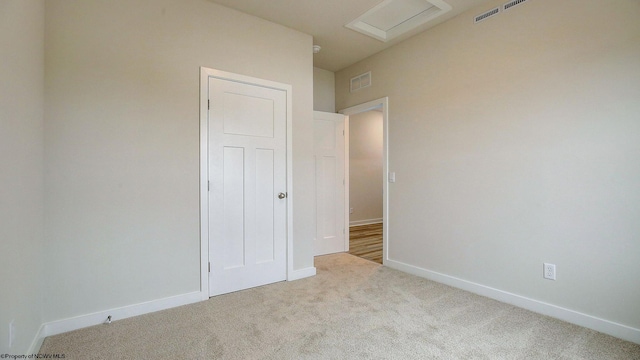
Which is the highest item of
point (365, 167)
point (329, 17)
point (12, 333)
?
point (329, 17)

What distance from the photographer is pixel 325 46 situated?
363 centimetres

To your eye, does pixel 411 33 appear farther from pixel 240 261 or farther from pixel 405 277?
pixel 240 261

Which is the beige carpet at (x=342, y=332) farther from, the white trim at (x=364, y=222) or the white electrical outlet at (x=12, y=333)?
the white trim at (x=364, y=222)

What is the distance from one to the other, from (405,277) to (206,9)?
332 cm

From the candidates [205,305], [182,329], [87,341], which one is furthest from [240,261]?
[87,341]

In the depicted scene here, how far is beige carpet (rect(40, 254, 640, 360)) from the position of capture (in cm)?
183

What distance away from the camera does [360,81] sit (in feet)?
13.4

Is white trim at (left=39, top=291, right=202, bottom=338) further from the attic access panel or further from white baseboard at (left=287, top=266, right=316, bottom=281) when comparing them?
the attic access panel

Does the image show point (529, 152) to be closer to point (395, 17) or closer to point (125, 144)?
point (395, 17)

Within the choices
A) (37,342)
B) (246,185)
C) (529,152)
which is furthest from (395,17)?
(37,342)

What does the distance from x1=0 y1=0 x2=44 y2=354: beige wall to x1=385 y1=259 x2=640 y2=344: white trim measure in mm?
3224

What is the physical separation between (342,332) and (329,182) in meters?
2.41

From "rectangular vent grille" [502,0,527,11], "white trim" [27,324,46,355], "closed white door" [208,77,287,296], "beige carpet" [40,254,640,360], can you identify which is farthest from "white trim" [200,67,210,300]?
"rectangular vent grille" [502,0,527,11]

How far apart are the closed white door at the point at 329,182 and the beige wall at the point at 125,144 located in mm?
1617
